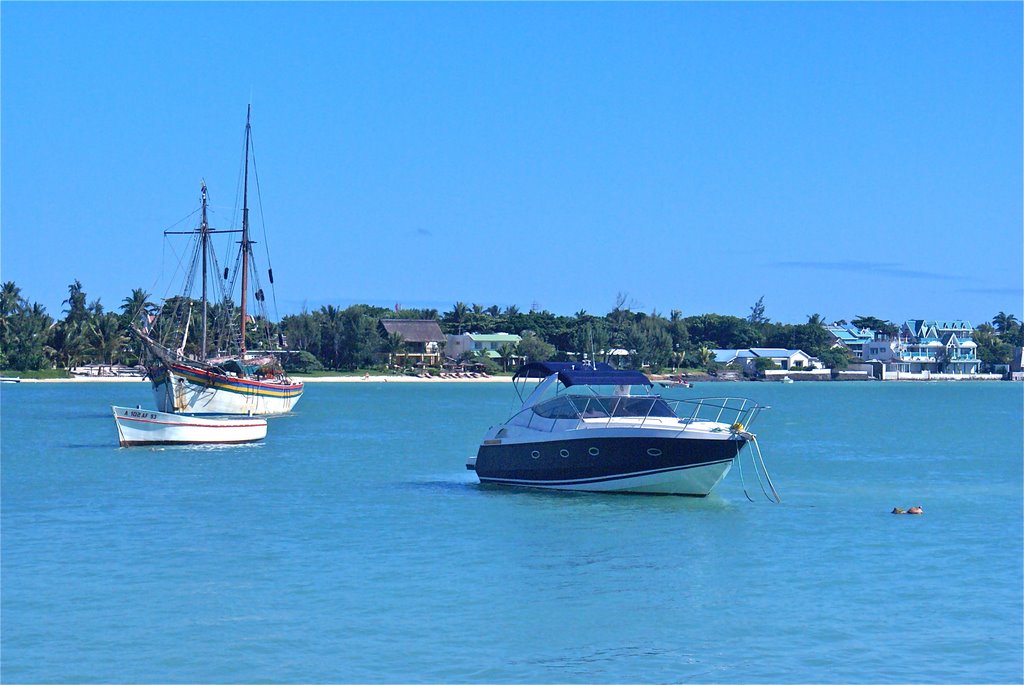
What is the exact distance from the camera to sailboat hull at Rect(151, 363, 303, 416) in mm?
74562

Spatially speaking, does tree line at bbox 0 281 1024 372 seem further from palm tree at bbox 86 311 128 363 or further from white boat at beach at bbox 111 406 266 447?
white boat at beach at bbox 111 406 266 447

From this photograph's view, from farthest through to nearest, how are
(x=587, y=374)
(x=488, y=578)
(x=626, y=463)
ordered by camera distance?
1. (x=587, y=374)
2. (x=626, y=463)
3. (x=488, y=578)

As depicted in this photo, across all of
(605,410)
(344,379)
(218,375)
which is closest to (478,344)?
(344,379)

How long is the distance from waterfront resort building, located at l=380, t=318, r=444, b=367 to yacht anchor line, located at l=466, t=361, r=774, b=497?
470 feet

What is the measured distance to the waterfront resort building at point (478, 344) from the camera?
188m

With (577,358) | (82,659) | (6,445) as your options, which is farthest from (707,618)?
(577,358)

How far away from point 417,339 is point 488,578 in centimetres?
16012

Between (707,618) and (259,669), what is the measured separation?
771 cm

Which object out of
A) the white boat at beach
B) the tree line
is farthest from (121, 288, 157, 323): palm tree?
the white boat at beach

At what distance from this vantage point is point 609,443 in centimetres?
3428

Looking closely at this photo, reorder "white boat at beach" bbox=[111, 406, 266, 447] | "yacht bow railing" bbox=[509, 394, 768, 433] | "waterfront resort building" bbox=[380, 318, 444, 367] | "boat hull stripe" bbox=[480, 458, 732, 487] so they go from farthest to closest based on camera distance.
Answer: "waterfront resort building" bbox=[380, 318, 444, 367] → "white boat at beach" bbox=[111, 406, 266, 447] → "yacht bow railing" bbox=[509, 394, 768, 433] → "boat hull stripe" bbox=[480, 458, 732, 487]

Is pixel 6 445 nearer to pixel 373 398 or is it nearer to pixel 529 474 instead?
pixel 529 474

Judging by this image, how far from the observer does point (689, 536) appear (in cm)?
2905

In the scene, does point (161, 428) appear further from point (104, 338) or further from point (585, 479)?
point (104, 338)
